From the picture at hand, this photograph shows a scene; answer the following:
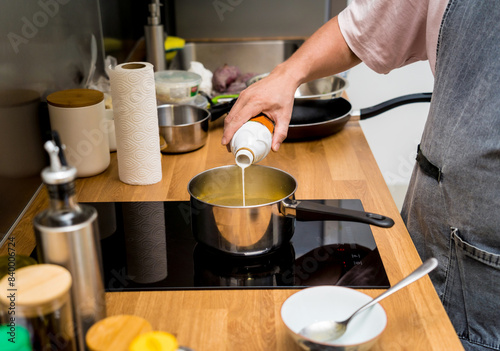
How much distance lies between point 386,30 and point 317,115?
0.44 meters

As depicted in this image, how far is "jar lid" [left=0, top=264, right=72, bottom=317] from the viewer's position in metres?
0.55

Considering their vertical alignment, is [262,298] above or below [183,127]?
below

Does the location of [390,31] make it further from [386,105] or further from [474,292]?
[474,292]

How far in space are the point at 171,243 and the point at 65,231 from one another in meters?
0.46

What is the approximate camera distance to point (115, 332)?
0.63 meters

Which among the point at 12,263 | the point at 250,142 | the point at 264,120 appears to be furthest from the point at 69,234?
the point at 264,120

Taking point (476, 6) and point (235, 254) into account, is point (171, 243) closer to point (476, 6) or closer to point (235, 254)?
point (235, 254)

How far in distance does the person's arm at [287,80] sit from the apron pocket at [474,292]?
0.44 m

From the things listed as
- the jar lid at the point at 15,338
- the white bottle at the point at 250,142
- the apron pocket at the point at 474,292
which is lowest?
the apron pocket at the point at 474,292

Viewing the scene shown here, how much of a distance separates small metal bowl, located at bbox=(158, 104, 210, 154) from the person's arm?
24cm

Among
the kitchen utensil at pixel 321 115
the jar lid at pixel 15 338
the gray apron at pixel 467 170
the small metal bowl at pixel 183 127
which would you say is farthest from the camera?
the kitchen utensil at pixel 321 115

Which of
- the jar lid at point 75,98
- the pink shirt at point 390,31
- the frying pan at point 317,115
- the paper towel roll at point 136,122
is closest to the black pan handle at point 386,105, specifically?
the frying pan at point 317,115

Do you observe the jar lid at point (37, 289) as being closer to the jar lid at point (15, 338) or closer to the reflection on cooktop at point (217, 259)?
the jar lid at point (15, 338)

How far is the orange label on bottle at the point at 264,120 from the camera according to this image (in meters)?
1.13
